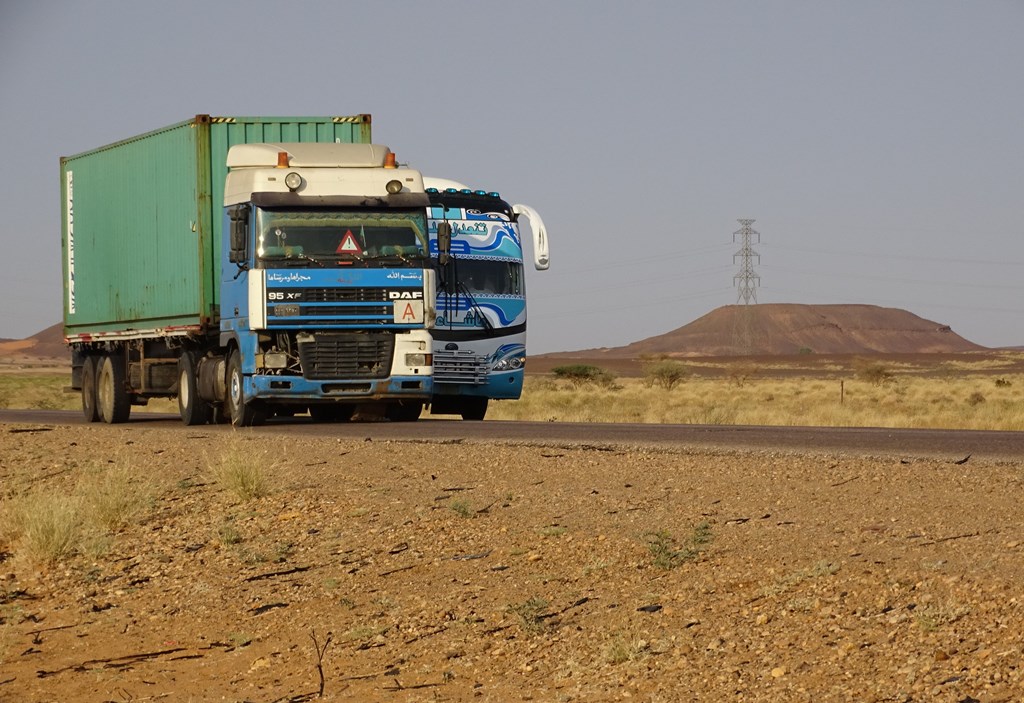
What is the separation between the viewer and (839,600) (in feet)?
26.0

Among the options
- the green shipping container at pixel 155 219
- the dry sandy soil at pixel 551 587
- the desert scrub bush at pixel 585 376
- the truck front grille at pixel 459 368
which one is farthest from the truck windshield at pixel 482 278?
the desert scrub bush at pixel 585 376

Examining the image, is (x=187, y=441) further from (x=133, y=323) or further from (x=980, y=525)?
(x=980, y=525)

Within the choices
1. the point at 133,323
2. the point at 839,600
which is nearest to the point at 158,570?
the point at 839,600

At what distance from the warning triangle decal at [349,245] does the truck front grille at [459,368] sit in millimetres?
3898

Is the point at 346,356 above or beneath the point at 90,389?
above

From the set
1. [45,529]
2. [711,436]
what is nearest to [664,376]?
[711,436]

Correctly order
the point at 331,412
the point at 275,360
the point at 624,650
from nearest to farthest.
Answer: the point at 624,650 < the point at 275,360 < the point at 331,412

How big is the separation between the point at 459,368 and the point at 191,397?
443 cm

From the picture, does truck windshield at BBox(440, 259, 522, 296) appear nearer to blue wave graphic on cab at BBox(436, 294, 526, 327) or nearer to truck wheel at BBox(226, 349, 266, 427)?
blue wave graphic on cab at BBox(436, 294, 526, 327)

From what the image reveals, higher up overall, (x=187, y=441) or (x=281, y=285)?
(x=281, y=285)

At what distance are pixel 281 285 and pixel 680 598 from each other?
1240 cm

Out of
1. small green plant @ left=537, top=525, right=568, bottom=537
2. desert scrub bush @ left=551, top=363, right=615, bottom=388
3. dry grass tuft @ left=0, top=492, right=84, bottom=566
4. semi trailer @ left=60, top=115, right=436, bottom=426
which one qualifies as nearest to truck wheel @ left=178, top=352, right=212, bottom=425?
semi trailer @ left=60, top=115, right=436, bottom=426

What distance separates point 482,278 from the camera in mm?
24234

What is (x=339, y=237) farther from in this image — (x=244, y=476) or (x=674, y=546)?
(x=674, y=546)
